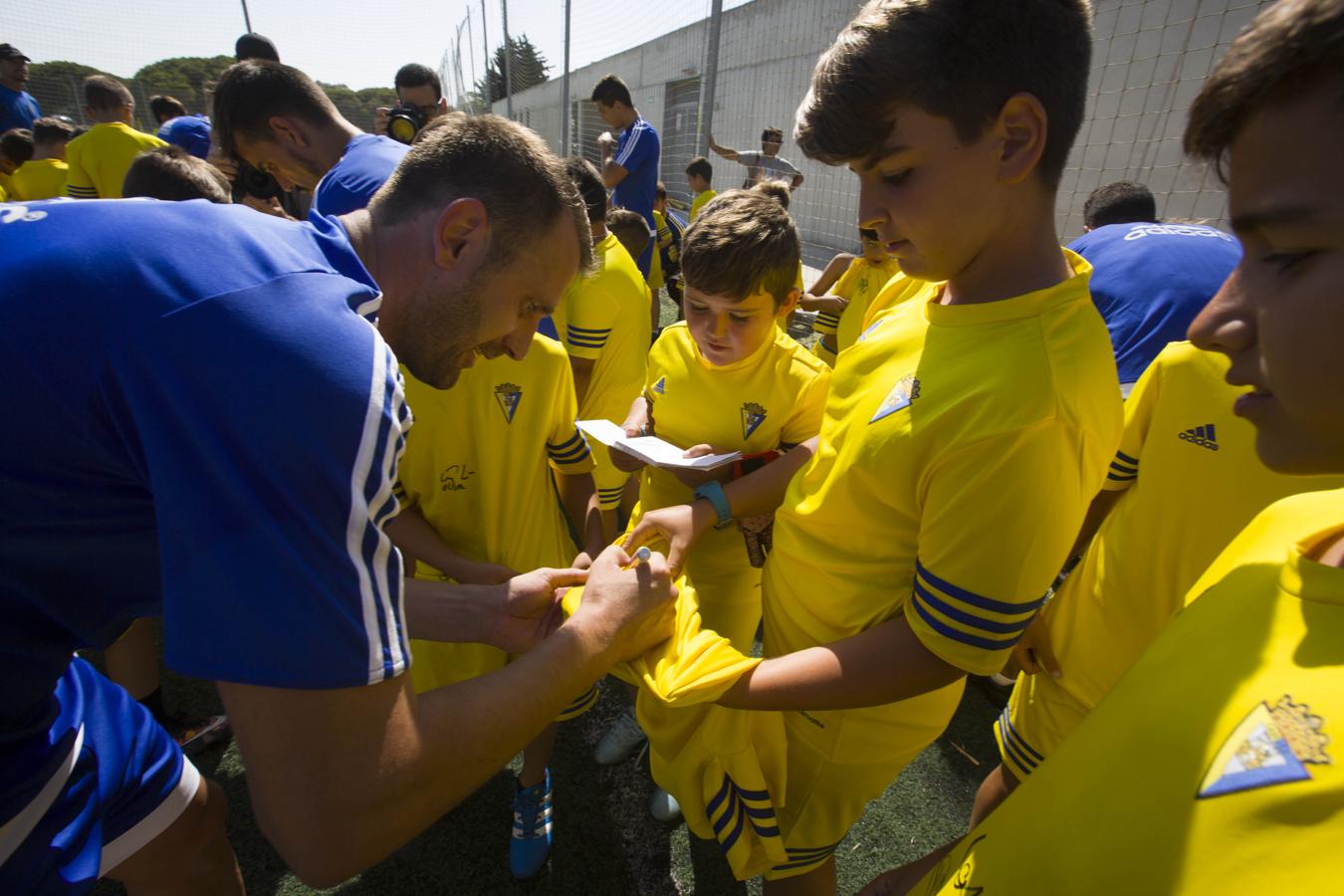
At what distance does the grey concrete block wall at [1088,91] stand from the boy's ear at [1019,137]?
0.87ft

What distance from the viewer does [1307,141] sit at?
0.62 meters

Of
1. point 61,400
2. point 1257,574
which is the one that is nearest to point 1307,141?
point 1257,574

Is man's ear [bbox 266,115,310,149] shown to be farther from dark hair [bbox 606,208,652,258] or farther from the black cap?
the black cap

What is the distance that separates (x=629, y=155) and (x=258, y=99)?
4201 mm

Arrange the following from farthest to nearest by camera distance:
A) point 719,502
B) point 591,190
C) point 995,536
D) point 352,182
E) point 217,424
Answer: point 591,190, point 352,182, point 719,502, point 995,536, point 217,424

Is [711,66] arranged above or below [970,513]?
above

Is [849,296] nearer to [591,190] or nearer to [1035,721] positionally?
[591,190]

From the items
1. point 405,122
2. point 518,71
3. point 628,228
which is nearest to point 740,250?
point 628,228

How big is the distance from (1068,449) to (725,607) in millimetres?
1375

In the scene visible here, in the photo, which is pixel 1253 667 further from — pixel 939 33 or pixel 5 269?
pixel 5 269

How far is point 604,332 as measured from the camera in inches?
142

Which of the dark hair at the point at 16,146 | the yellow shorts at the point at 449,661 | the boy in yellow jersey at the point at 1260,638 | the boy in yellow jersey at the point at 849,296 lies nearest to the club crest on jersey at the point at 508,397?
the yellow shorts at the point at 449,661

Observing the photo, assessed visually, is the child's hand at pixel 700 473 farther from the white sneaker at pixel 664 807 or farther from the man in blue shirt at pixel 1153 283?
the man in blue shirt at pixel 1153 283

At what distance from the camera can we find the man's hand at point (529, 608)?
165 cm
